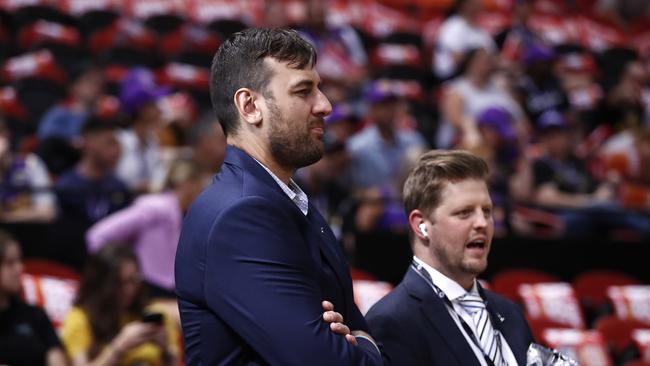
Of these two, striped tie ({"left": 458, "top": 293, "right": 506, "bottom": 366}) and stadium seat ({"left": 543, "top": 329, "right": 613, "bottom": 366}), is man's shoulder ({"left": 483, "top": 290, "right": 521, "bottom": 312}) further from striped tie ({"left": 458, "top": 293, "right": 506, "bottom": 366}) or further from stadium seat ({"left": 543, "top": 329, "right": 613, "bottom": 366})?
stadium seat ({"left": 543, "top": 329, "right": 613, "bottom": 366})

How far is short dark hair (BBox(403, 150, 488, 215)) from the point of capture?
10.5 feet

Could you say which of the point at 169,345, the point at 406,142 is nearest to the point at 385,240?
the point at 406,142

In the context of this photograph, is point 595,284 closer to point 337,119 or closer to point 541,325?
point 541,325

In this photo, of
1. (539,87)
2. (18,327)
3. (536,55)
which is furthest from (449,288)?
(536,55)

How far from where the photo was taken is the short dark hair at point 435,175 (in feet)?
10.5

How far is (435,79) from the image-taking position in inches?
475

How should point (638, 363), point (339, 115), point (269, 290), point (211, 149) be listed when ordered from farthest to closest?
point (339, 115)
point (211, 149)
point (638, 363)
point (269, 290)

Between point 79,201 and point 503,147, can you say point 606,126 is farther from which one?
point 79,201

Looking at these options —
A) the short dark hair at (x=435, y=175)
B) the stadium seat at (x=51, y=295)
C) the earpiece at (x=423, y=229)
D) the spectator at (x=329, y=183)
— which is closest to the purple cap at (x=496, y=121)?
the spectator at (x=329, y=183)

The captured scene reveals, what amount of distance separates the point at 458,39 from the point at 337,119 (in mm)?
3367

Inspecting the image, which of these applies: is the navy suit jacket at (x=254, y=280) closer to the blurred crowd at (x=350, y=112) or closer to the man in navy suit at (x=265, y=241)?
the man in navy suit at (x=265, y=241)

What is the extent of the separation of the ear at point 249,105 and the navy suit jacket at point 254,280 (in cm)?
8

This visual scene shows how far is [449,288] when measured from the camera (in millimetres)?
3160

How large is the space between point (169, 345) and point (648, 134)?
6415mm
